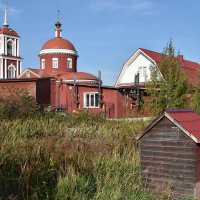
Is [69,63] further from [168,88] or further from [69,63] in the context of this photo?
[168,88]

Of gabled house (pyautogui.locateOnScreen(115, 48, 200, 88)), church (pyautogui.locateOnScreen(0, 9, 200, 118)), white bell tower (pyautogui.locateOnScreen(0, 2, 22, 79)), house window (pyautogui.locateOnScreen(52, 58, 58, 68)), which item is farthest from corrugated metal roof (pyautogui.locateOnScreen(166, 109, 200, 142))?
white bell tower (pyautogui.locateOnScreen(0, 2, 22, 79))

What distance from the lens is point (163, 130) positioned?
25.7 feet

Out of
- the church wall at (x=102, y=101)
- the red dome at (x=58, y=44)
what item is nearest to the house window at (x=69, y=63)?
the red dome at (x=58, y=44)

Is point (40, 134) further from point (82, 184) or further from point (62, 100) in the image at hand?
point (62, 100)

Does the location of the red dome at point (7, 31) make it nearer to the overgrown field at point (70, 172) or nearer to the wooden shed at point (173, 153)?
the overgrown field at point (70, 172)

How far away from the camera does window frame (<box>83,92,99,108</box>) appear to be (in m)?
33.9

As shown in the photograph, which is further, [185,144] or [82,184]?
[185,144]

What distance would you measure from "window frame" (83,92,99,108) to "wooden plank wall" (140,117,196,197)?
2579 centimetres

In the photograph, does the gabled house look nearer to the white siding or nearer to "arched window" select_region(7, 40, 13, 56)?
the white siding

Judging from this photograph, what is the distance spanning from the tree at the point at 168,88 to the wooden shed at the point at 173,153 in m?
7.75

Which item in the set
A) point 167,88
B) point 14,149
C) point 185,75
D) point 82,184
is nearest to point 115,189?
point 82,184

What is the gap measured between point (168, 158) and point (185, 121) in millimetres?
816

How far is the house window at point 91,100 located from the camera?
33.9 m

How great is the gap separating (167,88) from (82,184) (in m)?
9.66
